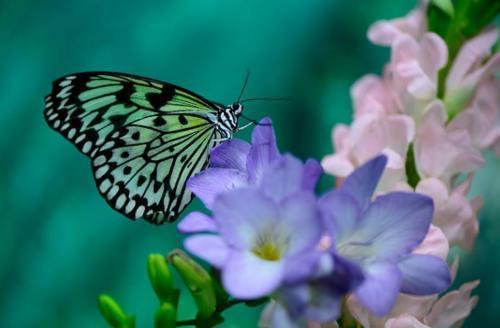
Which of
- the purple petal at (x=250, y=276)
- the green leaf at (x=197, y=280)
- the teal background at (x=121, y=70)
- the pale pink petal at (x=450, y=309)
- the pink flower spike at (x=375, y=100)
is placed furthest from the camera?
the teal background at (x=121, y=70)

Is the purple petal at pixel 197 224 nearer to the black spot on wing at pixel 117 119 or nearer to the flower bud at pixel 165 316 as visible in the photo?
the flower bud at pixel 165 316

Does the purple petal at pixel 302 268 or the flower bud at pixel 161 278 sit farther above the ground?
the purple petal at pixel 302 268

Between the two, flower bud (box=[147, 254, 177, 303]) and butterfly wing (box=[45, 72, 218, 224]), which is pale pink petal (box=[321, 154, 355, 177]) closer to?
butterfly wing (box=[45, 72, 218, 224])

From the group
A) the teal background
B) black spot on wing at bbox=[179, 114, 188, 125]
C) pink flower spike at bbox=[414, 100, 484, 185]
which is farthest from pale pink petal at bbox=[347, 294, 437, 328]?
the teal background

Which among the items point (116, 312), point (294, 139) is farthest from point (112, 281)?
point (116, 312)

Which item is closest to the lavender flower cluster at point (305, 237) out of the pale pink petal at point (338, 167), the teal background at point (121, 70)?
the pale pink petal at point (338, 167)

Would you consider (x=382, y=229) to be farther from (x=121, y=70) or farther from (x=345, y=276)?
(x=121, y=70)
